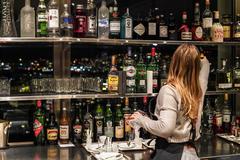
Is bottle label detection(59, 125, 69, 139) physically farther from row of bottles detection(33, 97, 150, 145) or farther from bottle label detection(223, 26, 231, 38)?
bottle label detection(223, 26, 231, 38)

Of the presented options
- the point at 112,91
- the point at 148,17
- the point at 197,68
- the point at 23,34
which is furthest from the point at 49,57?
the point at 197,68

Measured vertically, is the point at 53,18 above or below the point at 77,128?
above

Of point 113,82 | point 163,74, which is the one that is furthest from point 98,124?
point 163,74

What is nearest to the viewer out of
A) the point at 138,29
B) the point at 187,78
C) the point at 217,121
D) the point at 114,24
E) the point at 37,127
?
the point at 187,78

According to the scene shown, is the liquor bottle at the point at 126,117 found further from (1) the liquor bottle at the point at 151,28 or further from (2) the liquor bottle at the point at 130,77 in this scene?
(1) the liquor bottle at the point at 151,28

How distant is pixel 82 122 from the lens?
10.9 ft

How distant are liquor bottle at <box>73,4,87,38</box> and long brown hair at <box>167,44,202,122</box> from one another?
0.93 m

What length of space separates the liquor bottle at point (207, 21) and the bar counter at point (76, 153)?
3.21ft

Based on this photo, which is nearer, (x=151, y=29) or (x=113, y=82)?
(x=113, y=82)

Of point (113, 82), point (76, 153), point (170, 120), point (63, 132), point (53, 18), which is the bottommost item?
point (76, 153)

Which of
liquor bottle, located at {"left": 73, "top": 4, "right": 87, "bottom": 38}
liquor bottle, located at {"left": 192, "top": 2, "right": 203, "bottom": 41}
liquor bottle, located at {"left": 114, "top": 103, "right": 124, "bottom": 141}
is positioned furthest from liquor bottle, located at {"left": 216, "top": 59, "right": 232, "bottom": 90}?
liquor bottle, located at {"left": 73, "top": 4, "right": 87, "bottom": 38}

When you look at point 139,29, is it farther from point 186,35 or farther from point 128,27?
point 186,35

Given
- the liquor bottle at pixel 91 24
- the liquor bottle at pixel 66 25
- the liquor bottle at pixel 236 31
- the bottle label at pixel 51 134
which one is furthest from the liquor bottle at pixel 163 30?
the bottle label at pixel 51 134

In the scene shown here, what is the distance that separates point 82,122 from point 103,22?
0.83 metres
